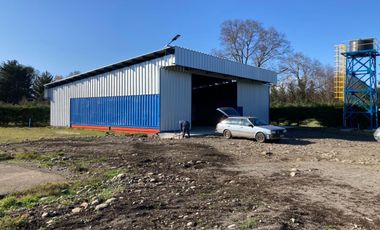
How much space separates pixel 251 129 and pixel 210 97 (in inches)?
755

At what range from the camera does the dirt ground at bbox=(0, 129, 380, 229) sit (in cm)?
538

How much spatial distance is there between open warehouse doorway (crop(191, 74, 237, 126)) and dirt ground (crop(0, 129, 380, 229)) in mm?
22504

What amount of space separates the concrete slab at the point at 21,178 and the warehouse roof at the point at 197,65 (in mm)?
15273

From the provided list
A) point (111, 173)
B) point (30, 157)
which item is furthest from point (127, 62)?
point (111, 173)

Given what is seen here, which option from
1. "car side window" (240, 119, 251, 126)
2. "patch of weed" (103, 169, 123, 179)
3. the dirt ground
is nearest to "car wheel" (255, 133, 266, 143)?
"car side window" (240, 119, 251, 126)

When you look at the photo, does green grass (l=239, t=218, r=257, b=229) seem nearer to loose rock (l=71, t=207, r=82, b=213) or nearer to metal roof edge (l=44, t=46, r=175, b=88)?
loose rock (l=71, t=207, r=82, b=213)

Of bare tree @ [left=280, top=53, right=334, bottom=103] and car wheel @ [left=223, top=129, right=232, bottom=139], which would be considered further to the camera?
bare tree @ [left=280, top=53, right=334, bottom=103]

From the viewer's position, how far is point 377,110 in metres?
31.7

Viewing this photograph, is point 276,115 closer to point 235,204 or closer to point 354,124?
point 354,124

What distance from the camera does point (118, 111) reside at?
27922 mm

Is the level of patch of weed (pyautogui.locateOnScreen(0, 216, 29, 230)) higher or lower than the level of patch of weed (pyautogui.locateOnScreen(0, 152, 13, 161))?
lower

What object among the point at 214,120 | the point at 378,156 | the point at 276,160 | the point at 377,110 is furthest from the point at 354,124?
the point at 276,160

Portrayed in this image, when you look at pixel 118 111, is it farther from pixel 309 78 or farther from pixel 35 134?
pixel 309 78

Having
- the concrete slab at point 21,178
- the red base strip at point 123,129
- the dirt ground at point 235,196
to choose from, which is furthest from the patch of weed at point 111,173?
the red base strip at point 123,129
